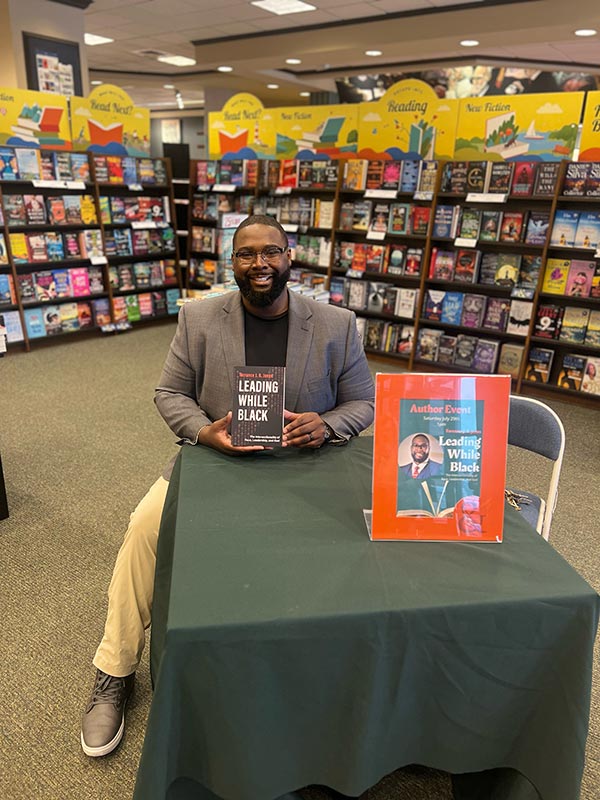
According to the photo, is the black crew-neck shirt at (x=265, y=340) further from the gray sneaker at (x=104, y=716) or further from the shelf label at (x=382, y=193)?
the shelf label at (x=382, y=193)

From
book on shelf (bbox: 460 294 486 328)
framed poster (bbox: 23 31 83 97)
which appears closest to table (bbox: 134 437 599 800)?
book on shelf (bbox: 460 294 486 328)

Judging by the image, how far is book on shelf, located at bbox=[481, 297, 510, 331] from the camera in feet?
16.1

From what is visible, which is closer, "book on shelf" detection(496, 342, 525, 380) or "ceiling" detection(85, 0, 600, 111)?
"book on shelf" detection(496, 342, 525, 380)

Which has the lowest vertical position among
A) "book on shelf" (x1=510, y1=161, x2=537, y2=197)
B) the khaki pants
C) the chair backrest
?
the khaki pants

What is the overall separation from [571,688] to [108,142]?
20.9 feet

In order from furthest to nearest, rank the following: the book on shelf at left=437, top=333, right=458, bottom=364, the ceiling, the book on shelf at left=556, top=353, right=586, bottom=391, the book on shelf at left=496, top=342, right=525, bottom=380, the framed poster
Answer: the framed poster, the ceiling, the book on shelf at left=437, top=333, right=458, bottom=364, the book on shelf at left=496, top=342, right=525, bottom=380, the book on shelf at left=556, top=353, right=586, bottom=391

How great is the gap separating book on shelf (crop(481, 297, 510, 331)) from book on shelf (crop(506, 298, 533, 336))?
0.15ft

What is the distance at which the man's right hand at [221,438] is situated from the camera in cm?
158

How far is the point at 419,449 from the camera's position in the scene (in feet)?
4.04

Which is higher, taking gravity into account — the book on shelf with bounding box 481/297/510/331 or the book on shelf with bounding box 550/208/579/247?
the book on shelf with bounding box 550/208/579/247

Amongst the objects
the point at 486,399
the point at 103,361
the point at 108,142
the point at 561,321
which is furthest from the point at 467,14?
the point at 486,399

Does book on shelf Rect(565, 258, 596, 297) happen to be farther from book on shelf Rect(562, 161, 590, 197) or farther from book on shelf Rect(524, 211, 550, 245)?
book on shelf Rect(562, 161, 590, 197)

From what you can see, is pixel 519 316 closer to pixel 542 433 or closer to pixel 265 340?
pixel 542 433

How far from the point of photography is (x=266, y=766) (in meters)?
1.10
